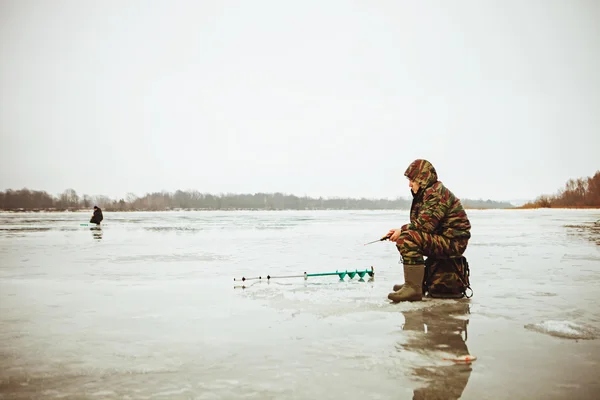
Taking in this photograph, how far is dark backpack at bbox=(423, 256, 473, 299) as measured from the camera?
18.4ft

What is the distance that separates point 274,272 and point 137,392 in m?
5.61

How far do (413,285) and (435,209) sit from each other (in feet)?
3.37

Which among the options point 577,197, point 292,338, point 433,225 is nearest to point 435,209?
point 433,225

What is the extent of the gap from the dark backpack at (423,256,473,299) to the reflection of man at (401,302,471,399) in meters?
0.29

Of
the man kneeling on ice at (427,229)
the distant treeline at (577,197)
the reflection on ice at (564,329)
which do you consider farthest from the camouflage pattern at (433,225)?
the distant treeline at (577,197)

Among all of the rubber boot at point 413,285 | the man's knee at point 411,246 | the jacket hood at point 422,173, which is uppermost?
the jacket hood at point 422,173

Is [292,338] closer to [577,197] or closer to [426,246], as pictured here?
[426,246]

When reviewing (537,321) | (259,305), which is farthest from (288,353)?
(537,321)

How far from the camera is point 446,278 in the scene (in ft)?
18.7

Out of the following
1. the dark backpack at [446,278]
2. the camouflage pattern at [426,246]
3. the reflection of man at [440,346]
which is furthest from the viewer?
the dark backpack at [446,278]

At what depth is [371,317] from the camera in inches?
190

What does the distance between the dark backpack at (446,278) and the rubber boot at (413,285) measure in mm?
268

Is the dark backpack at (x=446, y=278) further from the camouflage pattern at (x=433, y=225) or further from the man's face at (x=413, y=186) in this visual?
the man's face at (x=413, y=186)

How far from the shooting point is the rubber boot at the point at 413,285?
5.51 meters
